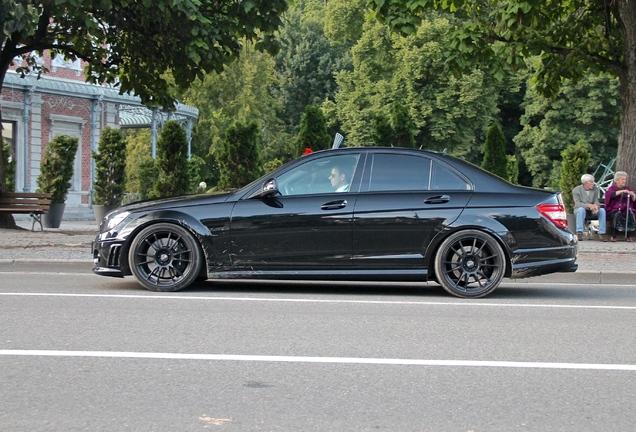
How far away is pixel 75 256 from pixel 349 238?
5.12m

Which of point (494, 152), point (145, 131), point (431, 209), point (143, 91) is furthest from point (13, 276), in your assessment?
point (145, 131)

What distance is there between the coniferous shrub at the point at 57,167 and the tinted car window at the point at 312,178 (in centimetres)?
1782

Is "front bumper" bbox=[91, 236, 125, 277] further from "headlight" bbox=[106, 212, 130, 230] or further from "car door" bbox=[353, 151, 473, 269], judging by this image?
"car door" bbox=[353, 151, 473, 269]

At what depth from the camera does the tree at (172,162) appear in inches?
1056

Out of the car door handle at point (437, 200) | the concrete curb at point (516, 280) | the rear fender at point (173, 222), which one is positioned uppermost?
the car door handle at point (437, 200)

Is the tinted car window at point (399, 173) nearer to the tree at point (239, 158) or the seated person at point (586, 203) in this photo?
the seated person at point (586, 203)

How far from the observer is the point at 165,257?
11.0m

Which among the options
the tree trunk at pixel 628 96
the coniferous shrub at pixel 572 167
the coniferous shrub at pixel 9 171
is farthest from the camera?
the coniferous shrub at pixel 9 171

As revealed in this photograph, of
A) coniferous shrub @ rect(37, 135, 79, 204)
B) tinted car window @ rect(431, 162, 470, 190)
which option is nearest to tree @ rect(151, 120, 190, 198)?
coniferous shrub @ rect(37, 135, 79, 204)

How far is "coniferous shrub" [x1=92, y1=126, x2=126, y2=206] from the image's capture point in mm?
28125

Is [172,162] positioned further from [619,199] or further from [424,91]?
[424,91]

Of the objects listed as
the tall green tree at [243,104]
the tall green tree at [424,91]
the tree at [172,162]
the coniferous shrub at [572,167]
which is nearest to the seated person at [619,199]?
the coniferous shrub at [572,167]

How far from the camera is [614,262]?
48.7ft

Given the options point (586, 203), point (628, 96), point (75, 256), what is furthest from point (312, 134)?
point (75, 256)
